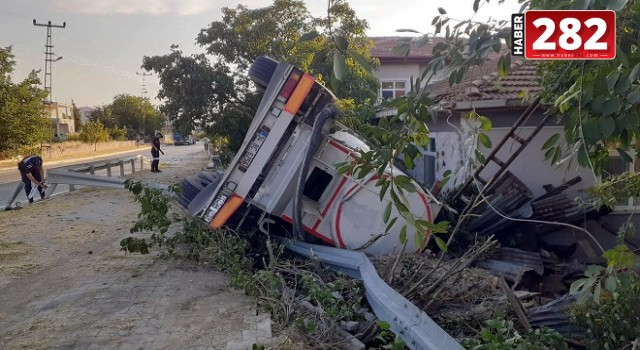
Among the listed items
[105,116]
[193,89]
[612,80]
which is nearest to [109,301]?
[612,80]

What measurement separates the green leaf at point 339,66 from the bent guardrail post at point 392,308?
196 centimetres

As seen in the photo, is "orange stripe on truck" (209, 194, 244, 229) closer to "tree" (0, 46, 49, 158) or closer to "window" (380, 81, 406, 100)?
"window" (380, 81, 406, 100)

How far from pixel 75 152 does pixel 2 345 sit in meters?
42.9

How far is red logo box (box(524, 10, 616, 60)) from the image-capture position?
1975 mm

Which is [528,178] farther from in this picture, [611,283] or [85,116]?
[85,116]

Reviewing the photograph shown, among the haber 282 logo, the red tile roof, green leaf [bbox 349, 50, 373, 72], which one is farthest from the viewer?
the red tile roof

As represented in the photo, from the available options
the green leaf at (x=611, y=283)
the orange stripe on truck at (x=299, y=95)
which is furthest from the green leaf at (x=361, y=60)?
the orange stripe on truck at (x=299, y=95)

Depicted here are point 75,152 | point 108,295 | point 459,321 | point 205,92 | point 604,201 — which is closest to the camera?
point 604,201

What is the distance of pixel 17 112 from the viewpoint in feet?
96.4

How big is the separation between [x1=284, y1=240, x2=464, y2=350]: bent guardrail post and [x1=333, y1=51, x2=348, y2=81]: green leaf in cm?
196

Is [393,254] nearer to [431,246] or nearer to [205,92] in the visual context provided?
[431,246]

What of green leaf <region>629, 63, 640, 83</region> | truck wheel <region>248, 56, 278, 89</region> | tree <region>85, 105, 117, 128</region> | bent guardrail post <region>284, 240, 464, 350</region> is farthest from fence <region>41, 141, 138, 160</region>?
green leaf <region>629, 63, 640, 83</region>

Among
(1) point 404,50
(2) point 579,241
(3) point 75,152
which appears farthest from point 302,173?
(3) point 75,152

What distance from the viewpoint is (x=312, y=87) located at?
6.16 m
